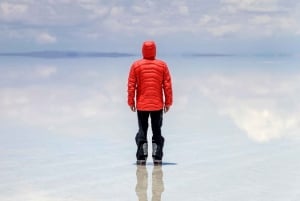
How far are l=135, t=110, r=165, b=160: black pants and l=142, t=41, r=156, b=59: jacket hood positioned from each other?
81 cm

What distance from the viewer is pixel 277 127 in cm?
1644

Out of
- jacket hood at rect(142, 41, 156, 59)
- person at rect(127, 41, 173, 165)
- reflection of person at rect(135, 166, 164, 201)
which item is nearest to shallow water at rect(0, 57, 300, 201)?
reflection of person at rect(135, 166, 164, 201)

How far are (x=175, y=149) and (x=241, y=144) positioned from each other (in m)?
1.17

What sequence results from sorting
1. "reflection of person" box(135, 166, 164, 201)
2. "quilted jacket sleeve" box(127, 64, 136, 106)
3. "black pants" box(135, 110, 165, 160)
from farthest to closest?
"black pants" box(135, 110, 165, 160), "quilted jacket sleeve" box(127, 64, 136, 106), "reflection of person" box(135, 166, 164, 201)

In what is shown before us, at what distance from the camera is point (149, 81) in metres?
12.2

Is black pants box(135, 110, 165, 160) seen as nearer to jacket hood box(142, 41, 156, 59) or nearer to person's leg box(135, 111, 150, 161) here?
person's leg box(135, 111, 150, 161)

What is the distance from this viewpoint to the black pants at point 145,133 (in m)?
12.2

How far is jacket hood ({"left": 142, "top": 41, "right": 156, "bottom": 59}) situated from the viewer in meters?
12.1

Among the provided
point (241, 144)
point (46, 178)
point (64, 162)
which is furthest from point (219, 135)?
point (46, 178)

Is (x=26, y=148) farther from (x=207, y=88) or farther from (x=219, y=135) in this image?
(x=207, y=88)

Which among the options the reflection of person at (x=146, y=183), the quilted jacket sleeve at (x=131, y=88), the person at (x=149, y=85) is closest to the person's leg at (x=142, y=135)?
the person at (x=149, y=85)

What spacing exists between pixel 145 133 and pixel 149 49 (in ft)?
4.05

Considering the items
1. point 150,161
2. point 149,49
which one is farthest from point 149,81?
point 150,161

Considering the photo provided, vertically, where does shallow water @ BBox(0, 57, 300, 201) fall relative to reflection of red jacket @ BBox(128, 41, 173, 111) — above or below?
below
